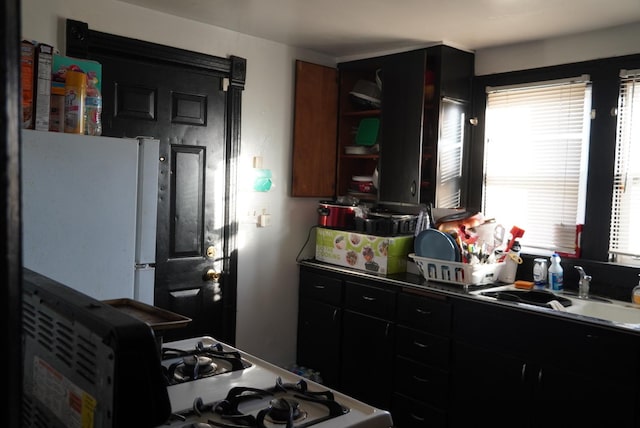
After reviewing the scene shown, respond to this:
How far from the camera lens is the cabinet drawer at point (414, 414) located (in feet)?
9.98

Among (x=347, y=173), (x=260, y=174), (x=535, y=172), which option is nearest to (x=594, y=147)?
(x=535, y=172)

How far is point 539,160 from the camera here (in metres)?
3.34

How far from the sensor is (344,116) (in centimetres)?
405

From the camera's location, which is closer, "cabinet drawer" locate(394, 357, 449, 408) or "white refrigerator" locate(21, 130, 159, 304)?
"white refrigerator" locate(21, 130, 159, 304)

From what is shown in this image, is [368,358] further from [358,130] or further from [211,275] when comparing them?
[358,130]

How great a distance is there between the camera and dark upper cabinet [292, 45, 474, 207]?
11.4 ft

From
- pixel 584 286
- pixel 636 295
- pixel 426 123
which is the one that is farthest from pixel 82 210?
pixel 636 295

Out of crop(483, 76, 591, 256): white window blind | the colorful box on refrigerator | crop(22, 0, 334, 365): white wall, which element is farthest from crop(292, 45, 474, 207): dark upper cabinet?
the colorful box on refrigerator

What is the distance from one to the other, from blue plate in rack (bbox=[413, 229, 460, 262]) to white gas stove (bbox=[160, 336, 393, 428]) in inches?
67.5

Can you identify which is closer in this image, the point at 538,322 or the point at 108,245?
the point at 108,245

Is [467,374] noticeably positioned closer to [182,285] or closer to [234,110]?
[182,285]

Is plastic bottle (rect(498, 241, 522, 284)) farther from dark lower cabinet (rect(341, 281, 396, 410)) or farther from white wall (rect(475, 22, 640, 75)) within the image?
white wall (rect(475, 22, 640, 75))

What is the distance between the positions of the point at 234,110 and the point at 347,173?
3.44ft

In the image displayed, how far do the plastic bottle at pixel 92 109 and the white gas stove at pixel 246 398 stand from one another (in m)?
0.96
